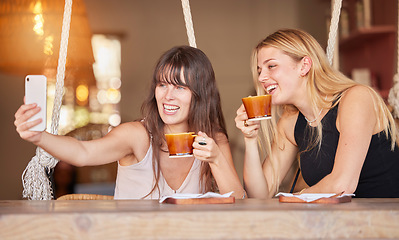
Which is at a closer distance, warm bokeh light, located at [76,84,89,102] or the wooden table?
the wooden table

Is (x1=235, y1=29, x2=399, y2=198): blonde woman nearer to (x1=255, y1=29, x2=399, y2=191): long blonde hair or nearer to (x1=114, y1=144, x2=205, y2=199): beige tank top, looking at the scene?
(x1=255, y1=29, x2=399, y2=191): long blonde hair

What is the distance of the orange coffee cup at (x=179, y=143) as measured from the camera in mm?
1553

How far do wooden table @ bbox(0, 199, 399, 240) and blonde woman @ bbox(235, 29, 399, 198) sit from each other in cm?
61

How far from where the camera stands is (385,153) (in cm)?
182

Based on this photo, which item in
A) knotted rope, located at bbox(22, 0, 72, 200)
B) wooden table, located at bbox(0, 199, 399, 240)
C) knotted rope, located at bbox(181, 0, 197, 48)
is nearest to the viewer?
wooden table, located at bbox(0, 199, 399, 240)

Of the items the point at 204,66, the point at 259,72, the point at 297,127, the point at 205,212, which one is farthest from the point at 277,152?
the point at 205,212

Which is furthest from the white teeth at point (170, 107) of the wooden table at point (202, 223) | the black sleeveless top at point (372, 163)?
the wooden table at point (202, 223)

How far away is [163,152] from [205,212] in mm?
880

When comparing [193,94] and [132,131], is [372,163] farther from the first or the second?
[132,131]

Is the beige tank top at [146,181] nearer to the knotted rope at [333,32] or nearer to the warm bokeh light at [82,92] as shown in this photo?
the knotted rope at [333,32]

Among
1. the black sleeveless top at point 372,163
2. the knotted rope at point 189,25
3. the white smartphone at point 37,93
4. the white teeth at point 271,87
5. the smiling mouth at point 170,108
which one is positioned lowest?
the black sleeveless top at point 372,163

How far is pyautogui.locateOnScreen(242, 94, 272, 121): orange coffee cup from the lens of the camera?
162 cm

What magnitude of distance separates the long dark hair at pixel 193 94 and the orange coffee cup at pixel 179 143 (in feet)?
1.16

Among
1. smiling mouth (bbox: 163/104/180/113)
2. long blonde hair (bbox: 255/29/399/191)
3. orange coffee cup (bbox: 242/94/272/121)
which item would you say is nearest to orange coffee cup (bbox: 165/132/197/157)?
orange coffee cup (bbox: 242/94/272/121)
